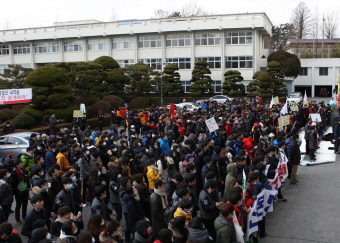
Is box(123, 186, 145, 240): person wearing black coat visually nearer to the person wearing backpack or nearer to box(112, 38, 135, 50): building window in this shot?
the person wearing backpack

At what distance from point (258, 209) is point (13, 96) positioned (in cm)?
1651

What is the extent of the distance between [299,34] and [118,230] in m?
65.5

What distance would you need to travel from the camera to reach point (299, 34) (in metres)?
63.8

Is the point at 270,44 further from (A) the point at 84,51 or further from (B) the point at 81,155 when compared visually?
(B) the point at 81,155

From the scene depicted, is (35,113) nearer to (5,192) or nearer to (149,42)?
(5,192)

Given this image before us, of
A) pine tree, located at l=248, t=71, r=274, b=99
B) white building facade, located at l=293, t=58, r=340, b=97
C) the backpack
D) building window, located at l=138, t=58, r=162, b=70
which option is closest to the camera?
the backpack

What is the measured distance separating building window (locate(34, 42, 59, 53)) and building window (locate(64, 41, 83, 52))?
1.58 meters

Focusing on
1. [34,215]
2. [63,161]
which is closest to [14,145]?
[63,161]

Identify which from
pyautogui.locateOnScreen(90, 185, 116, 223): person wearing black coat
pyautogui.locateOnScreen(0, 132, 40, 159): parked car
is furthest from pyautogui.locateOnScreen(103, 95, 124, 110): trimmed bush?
pyautogui.locateOnScreen(90, 185, 116, 223): person wearing black coat

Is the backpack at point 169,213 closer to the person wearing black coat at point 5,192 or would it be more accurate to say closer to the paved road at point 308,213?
the paved road at point 308,213

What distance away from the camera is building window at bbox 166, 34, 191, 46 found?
145ft

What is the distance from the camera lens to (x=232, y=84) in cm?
3894

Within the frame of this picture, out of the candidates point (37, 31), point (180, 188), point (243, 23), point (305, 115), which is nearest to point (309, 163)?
point (305, 115)

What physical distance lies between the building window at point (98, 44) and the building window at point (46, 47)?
551cm
